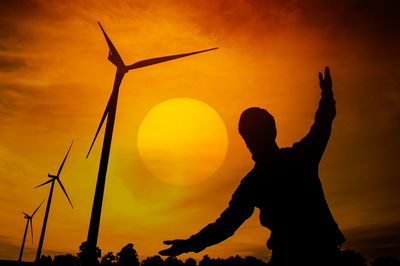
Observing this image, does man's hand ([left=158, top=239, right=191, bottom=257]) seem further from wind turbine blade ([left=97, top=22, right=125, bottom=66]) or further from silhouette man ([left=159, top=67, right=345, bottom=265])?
wind turbine blade ([left=97, top=22, right=125, bottom=66])

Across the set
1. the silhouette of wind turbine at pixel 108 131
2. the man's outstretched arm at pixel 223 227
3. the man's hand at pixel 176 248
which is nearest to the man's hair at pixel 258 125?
the man's outstretched arm at pixel 223 227

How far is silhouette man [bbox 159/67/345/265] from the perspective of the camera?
11.9ft

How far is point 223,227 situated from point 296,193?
1288mm

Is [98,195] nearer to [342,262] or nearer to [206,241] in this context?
[206,241]

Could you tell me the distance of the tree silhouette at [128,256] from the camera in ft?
491

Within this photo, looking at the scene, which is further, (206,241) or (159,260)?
(159,260)

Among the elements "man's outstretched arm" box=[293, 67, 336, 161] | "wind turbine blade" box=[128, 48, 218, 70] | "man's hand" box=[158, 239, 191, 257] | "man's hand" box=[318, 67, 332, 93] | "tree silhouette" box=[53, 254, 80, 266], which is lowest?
"man's hand" box=[158, 239, 191, 257]

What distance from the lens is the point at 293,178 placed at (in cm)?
382

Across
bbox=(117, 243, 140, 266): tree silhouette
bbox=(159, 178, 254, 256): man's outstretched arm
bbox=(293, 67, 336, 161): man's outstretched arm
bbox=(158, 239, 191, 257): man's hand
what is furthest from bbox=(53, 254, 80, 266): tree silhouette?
bbox=(293, 67, 336, 161): man's outstretched arm

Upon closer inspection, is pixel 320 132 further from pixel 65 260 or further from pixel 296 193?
pixel 65 260

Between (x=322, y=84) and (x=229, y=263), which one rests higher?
(x=229, y=263)

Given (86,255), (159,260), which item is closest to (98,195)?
(86,255)

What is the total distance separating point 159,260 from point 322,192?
15496 centimetres

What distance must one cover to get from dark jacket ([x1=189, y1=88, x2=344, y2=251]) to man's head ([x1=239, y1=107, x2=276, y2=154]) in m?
0.15
